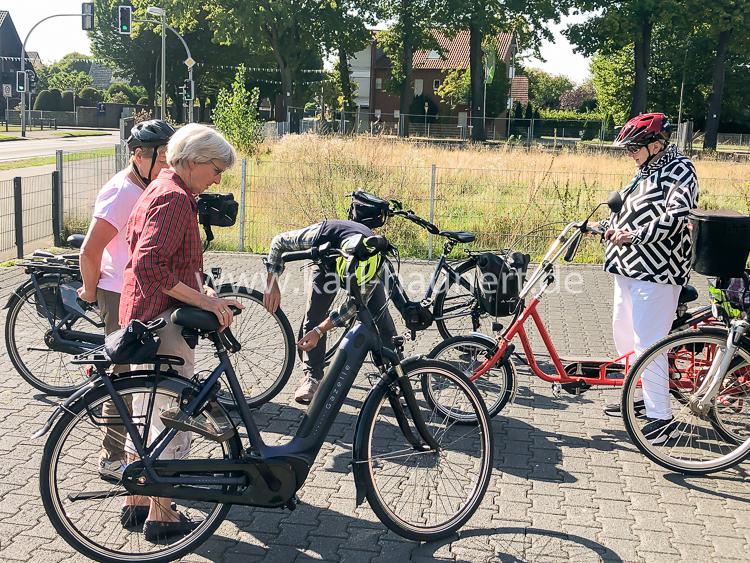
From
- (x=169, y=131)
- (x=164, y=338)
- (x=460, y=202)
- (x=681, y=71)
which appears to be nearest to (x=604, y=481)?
(x=164, y=338)

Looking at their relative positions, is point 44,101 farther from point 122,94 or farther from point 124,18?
point 124,18

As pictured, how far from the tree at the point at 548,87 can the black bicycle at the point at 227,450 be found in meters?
101

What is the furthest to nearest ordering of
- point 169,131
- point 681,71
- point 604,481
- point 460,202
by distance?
point 681,71 → point 460,202 → point 604,481 → point 169,131

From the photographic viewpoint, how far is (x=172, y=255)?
3.80 metres

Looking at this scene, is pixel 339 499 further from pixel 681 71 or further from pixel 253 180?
pixel 681 71

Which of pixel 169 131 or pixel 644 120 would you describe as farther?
pixel 644 120

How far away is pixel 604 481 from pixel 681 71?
203 ft

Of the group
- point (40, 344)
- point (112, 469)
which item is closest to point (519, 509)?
point (112, 469)

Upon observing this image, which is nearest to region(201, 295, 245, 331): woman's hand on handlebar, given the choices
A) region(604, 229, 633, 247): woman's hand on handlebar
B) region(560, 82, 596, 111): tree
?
region(604, 229, 633, 247): woman's hand on handlebar

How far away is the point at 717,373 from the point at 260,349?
2.99 meters

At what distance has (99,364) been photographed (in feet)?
12.1

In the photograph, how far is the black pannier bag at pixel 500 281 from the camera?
20.0 ft

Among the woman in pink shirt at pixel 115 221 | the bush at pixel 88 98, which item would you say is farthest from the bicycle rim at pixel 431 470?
the bush at pixel 88 98

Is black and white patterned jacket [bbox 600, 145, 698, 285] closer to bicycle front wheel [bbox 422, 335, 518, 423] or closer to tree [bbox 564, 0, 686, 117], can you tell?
bicycle front wheel [bbox 422, 335, 518, 423]
